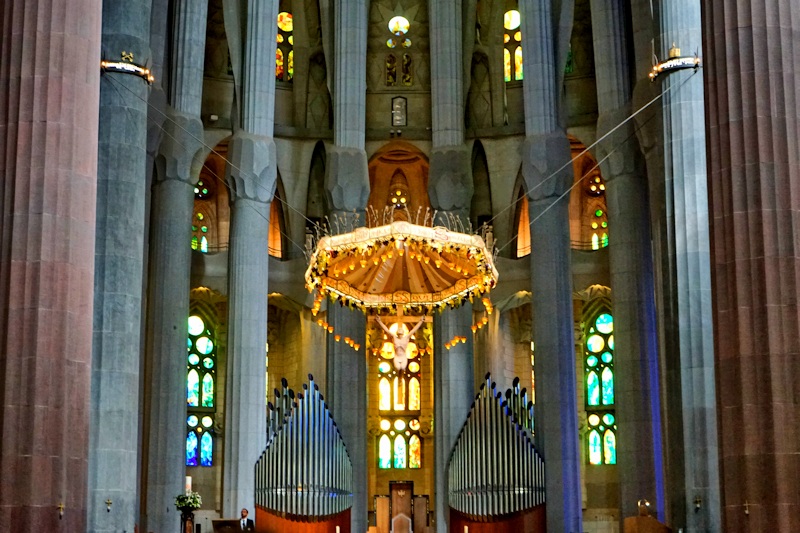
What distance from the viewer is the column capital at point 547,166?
2953 centimetres

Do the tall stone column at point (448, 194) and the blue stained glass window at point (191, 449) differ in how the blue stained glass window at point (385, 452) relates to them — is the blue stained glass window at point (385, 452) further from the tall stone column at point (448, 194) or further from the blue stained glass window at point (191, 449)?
the tall stone column at point (448, 194)

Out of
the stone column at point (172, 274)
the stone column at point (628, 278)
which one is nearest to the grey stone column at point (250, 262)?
the stone column at point (172, 274)

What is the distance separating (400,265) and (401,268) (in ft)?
0.32

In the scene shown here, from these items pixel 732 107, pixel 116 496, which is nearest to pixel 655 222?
pixel 732 107

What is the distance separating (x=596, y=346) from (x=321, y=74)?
1068 cm

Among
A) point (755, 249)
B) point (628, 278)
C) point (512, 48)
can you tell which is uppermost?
point (512, 48)

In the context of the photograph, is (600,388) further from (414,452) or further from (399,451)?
(399,451)

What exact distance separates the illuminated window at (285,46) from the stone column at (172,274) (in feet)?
19.8

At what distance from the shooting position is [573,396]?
2844cm

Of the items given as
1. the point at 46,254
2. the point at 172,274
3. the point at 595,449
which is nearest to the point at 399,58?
the point at 172,274

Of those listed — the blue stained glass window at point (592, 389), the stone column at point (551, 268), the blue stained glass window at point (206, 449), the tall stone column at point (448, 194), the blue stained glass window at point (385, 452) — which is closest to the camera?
the stone column at point (551, 268)

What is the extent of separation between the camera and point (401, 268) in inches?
960

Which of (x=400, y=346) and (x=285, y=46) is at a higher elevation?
(x=285, y=46)

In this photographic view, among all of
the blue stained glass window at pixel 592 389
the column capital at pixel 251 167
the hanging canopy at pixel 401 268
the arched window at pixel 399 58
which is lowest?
the blue stained glass window at pixel 592 389
